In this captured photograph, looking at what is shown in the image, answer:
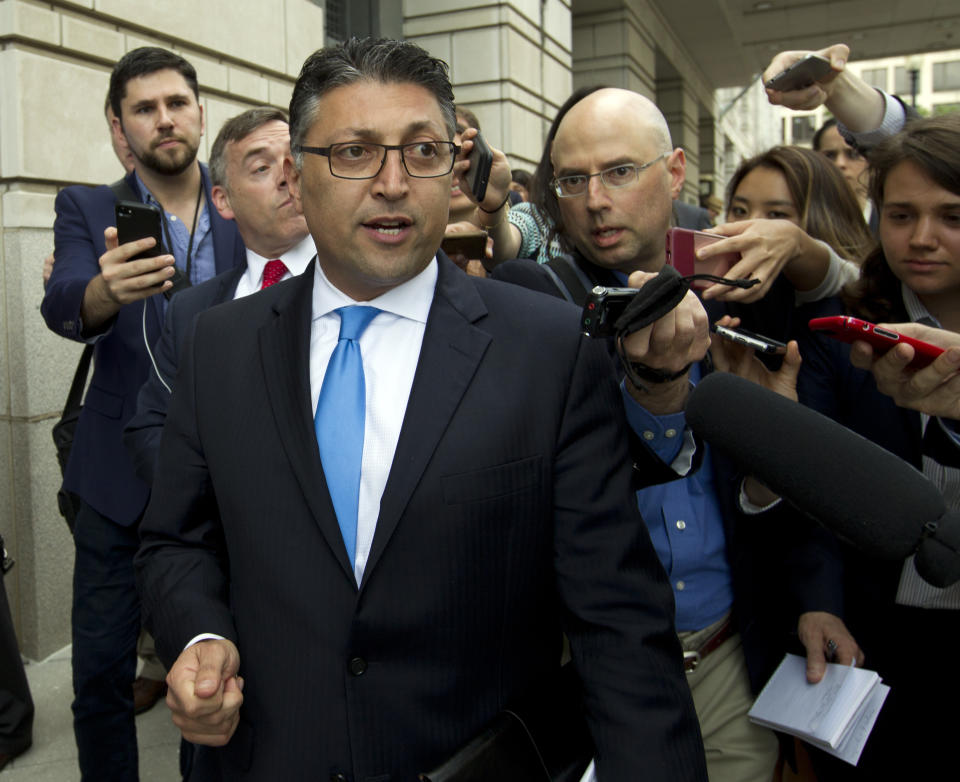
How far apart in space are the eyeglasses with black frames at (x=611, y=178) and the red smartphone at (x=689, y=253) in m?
0.42

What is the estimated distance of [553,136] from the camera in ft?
7.67

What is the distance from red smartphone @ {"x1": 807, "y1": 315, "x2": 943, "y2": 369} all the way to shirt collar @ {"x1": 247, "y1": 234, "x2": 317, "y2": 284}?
1845 mm

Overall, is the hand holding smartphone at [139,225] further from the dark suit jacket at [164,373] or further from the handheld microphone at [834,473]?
the handheld microphone at [834,473]

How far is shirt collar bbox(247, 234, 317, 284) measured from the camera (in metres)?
2.86

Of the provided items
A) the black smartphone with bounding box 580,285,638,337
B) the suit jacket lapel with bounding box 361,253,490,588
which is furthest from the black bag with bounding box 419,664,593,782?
the black smartphone with bounding box 580,285,638,337

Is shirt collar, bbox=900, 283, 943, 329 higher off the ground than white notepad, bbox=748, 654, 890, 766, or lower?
higher

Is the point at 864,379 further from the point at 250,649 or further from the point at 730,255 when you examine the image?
the point at 250,649

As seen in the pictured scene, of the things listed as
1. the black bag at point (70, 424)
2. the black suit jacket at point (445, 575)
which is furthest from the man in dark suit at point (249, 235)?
the black suit jacket at point (445, 575)

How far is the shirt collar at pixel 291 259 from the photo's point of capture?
2.86m

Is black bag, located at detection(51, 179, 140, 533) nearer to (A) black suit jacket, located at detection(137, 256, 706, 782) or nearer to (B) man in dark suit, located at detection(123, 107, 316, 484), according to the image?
(B) man in dark suit, located at detection(123, 107, 316, 484)

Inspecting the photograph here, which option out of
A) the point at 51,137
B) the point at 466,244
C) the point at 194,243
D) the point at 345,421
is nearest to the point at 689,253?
the point at 345,421

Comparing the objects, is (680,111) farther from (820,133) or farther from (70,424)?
(70,424)

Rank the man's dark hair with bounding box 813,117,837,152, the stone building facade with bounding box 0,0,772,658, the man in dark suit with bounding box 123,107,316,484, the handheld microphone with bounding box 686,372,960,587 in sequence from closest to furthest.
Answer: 1. the handheld microphone with bounding box 686,372,960,587
2. the man in dark suit with bounding box 123,107,316,484
3. the stone building facade with bounding box 0,0,772,658
4. the man's dark hair with bounding box 813,117,837,152

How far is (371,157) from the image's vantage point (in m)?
1.71
